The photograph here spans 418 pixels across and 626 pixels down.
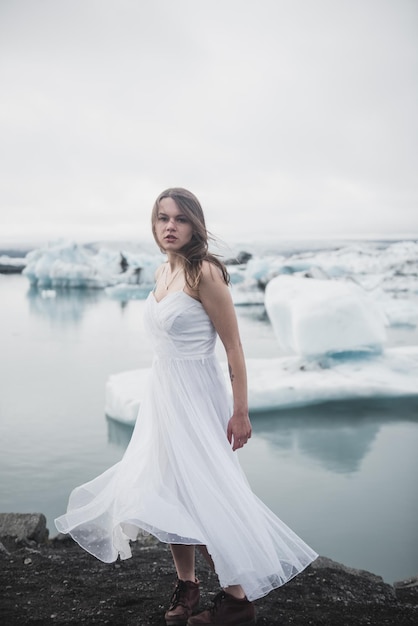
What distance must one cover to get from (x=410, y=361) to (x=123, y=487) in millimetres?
6030

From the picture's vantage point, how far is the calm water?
396 centimetres

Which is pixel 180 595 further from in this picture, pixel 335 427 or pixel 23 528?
pixel 335 427

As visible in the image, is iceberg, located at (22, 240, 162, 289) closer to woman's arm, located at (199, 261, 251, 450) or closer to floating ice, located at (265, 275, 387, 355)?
floating ice, located at (265, 275, 387, 355)

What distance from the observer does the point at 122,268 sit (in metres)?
20.5

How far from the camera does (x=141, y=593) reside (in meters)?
1.87

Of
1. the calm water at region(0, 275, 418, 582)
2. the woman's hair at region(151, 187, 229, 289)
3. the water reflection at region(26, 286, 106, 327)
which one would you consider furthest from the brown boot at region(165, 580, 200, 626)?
the water reflection at region(26, 286, 106, 327)

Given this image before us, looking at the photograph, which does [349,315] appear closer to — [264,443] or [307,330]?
[307,330]

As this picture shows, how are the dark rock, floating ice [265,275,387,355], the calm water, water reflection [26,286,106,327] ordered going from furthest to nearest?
1. water reflection [26,286,106,327]
2. floating ice [265,275,387,355]
3. the calm water
4. the dark rock

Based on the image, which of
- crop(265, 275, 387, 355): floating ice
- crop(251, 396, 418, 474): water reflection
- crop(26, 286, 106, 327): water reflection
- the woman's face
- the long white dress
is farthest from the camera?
crop(26, 286, 106, 327): water reflection

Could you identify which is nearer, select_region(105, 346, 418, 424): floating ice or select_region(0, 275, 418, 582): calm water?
select_region(0, 275, 418, 582): calm water

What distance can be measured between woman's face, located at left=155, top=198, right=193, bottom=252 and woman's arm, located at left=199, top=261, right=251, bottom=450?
103 millimetres

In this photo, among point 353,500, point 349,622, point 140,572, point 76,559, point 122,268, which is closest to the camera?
point 349,622

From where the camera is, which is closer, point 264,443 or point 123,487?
point 123,487

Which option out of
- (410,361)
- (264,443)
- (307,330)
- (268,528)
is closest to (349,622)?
(268,528)
